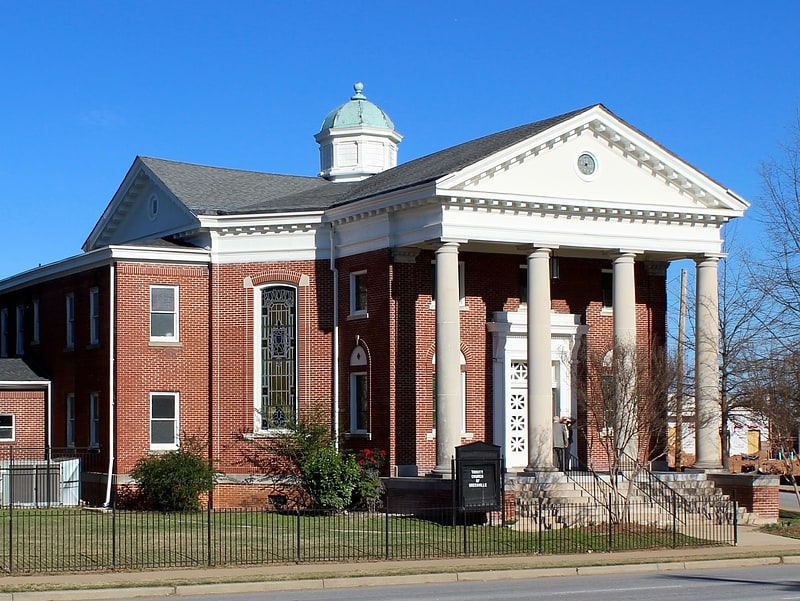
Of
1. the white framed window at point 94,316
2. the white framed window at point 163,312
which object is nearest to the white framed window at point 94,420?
the white framed window at point 94,316

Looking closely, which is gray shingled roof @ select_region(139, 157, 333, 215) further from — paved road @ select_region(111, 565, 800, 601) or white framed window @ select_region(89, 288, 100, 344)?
paved road @ select_region(111, 565, 800, 601)

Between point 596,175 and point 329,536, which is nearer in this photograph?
point 329,536

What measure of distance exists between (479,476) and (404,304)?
6187 millimetres

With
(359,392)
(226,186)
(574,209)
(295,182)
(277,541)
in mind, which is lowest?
(277,541)

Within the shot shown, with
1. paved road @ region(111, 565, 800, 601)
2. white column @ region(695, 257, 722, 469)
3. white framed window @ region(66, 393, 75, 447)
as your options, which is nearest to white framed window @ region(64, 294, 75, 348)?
white framed window @ region(66, 393, 75, 447)

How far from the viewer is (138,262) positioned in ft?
122

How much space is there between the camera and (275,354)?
37.7m

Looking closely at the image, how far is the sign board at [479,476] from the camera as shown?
30625mm

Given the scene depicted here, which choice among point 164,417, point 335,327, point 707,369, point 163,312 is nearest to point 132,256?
point 163,312

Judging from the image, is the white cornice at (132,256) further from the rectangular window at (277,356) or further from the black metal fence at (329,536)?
the black metal fence at (329,536)

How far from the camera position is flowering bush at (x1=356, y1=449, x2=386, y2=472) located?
114 ft

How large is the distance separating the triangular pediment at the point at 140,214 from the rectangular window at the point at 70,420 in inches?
217

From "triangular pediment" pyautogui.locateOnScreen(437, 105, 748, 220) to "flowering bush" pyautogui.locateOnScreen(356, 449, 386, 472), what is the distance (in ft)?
24.2

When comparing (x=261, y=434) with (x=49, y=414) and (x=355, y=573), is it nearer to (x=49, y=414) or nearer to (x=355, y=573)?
(x=49, y=414)
